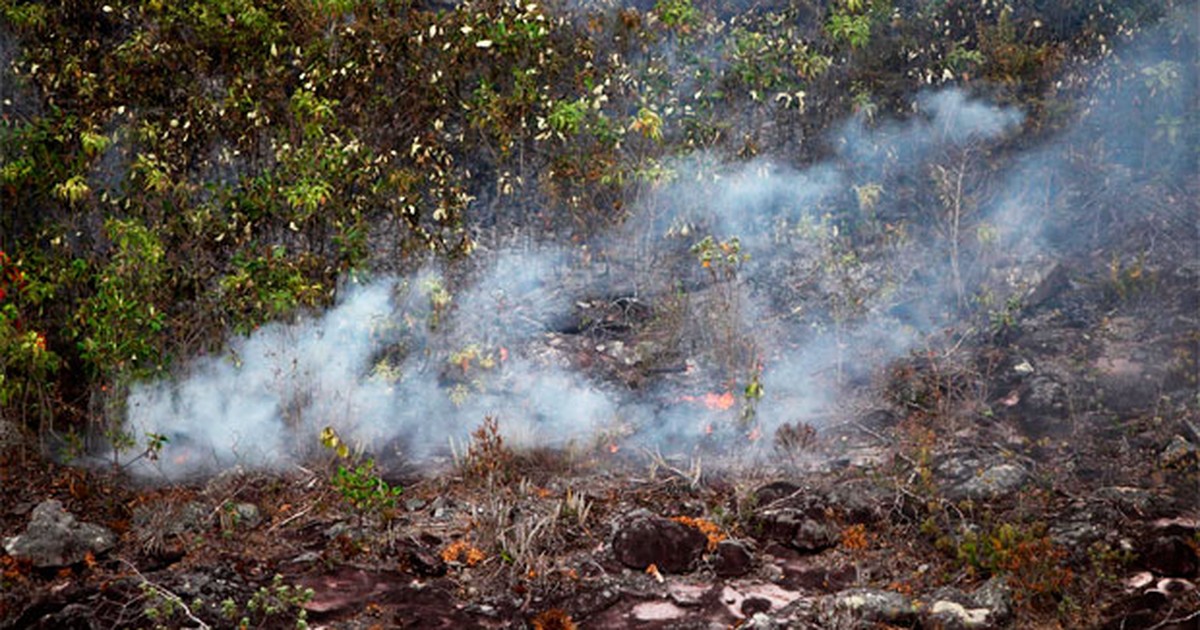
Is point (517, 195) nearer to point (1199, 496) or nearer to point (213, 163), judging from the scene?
point (213, 163)

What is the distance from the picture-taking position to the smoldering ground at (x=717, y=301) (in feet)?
22.9

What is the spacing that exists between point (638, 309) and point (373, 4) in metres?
3.09

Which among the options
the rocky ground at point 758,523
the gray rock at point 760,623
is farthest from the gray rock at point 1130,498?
the gray rock at point 760,623

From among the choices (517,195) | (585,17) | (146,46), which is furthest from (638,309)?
(146,46)

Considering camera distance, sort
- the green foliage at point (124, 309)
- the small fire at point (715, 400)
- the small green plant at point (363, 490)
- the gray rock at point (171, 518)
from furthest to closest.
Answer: the small fire at point (715, 400)
the green foliage at point (124, 309)
the small green plant at point (363, 490)
the gray rock at point (171, 518)

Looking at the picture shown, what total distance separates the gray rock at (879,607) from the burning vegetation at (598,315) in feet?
0.07

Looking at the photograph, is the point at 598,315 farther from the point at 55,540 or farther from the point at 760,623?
the point at 55,540

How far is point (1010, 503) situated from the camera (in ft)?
18.4

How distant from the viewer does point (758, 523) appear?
568 cm

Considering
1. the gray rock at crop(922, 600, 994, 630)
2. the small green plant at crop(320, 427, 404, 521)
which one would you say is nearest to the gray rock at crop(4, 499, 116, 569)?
the small green plant at crop(320, 427, 404, 521)

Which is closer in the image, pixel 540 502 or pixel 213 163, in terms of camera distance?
pixel 540 502

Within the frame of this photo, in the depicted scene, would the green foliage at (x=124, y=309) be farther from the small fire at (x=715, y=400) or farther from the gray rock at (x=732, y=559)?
the gray rock at (x=732, y=559)

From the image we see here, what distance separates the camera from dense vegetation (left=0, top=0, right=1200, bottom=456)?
677cm

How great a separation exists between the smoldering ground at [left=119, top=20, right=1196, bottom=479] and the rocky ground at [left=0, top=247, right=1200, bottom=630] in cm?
42
